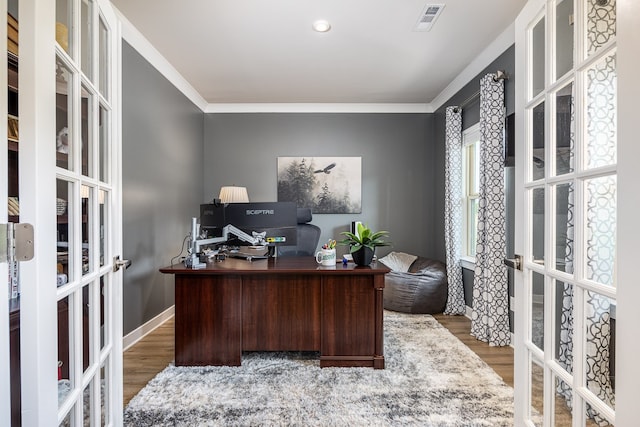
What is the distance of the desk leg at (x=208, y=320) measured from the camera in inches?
93.9

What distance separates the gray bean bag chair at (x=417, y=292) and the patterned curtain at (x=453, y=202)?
0.11 m

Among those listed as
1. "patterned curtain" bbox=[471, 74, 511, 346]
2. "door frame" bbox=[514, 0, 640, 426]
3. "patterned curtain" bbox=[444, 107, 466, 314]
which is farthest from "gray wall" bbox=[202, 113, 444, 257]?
"door frame" bbox=[514, 0, 640, 426]

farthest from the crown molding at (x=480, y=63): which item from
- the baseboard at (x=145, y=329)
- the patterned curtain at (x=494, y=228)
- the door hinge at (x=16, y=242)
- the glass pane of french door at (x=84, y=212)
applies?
the baseboard at (x=145, y=329)

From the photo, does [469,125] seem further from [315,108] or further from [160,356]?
[160,356]

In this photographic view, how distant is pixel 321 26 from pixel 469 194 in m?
2.43

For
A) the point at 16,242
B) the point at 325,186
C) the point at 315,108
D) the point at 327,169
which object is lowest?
the point at 16,242

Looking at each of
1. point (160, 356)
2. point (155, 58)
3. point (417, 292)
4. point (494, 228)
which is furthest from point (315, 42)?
point (160, 356)

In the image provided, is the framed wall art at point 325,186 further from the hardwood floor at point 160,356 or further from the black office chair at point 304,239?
the hardwood floor at point 160,356

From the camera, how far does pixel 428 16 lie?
2570 millimetres

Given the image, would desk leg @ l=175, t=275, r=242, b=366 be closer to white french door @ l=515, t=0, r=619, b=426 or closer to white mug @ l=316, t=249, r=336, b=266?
white mug @ l=316, t=249, r=336, b=266

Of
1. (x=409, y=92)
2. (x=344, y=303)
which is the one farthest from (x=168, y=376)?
(x=409, y=92)

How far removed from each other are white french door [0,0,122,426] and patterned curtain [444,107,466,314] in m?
3.33

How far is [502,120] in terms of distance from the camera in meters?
2.96

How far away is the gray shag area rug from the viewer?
1.81 meters
